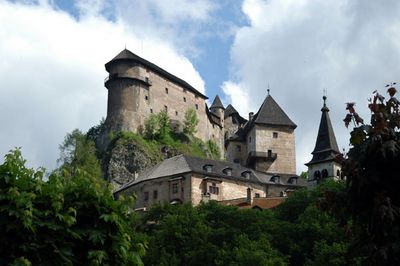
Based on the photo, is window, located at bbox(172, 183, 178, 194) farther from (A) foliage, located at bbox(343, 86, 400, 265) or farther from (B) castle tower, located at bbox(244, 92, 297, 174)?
(A) foliage, located at bbox(343, 86, 400, 265)

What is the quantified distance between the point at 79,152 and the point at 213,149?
26.8 metres

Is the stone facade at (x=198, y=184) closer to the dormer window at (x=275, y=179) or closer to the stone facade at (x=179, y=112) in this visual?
the dormer window at (x=275, y=179)

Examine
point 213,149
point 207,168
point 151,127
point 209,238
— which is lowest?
point 209,238

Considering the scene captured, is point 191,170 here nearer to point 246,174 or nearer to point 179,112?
point 246,174

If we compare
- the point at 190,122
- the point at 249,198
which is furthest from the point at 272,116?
the point at 249,198

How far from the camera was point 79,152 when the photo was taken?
9569cm

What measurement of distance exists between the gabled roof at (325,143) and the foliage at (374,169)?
68.9 metres

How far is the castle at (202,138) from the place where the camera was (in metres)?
79.9

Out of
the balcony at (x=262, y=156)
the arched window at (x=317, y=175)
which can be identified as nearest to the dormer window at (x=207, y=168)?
the arched window at (x=317, y=175)

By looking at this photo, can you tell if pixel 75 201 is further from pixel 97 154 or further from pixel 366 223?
pixel 97 154

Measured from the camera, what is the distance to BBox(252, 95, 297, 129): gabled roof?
100062 mm

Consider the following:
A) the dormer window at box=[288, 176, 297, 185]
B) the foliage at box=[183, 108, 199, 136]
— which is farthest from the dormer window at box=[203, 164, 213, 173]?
the foliage at box=[183, 108, 199, 136]

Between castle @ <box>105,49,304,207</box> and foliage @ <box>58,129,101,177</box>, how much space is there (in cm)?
456

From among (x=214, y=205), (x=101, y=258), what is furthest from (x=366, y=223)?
(x=214, y=205)
